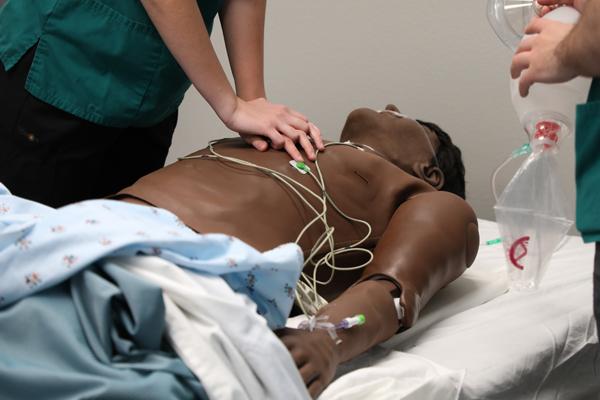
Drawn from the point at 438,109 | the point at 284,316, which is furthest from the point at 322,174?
the point at 438,109

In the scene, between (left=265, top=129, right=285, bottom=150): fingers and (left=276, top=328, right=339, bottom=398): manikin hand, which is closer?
(left=276, top=328, right=339, bottom=398): manikin hand

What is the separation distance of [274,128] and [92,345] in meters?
0.76

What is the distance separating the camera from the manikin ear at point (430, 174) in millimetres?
1656

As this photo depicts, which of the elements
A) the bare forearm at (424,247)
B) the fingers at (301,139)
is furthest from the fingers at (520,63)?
the fingers at (301,139)

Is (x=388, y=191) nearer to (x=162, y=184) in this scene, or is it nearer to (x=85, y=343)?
(x=162, y=184)

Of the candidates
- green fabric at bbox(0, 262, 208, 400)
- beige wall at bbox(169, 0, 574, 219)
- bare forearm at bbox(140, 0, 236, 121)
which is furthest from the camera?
beige wall at bbox(169, 0, 574, 219)

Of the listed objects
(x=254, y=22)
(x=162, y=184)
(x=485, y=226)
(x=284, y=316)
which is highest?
(x=254, y=22)

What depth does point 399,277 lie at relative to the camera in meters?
1.27

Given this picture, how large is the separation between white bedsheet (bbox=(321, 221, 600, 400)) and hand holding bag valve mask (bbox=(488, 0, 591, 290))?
87mm

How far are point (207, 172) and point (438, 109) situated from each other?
3.95ft

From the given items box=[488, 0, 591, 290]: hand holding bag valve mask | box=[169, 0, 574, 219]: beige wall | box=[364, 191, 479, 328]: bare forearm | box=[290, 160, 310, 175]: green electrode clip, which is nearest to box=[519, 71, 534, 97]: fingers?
box=[488, 0, 591, 290]: hand holding bag valve mask

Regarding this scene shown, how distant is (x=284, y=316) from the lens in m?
1.02

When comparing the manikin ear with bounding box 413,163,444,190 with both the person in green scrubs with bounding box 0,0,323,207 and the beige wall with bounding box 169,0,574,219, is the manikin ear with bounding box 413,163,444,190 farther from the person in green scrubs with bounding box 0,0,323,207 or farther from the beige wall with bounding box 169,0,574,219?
the beige wall with bounding box 169,0,574,219

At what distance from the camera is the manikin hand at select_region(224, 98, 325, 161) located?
4.81ft
